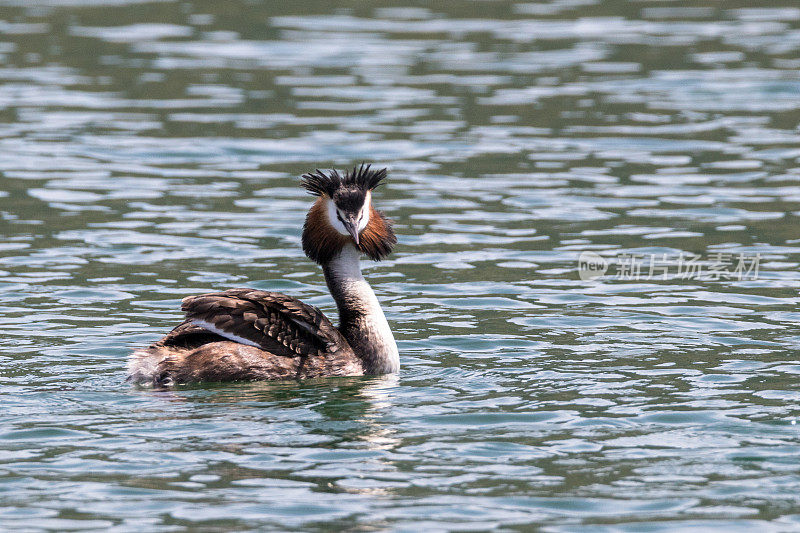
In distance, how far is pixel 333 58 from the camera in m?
25.4

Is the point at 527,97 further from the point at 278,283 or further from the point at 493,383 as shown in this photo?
the point at 493,383

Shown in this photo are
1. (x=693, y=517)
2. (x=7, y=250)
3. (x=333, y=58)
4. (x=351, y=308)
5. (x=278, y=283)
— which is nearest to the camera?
(x=693, y=517)

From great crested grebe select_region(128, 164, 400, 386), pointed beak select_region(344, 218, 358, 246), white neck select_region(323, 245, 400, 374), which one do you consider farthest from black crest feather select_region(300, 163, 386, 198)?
white neck select_region(323, 245, 400, 374)

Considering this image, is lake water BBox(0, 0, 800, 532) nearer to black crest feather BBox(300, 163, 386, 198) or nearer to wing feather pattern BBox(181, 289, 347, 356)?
wing feather pattern BBox(181, 289, 347, 356)

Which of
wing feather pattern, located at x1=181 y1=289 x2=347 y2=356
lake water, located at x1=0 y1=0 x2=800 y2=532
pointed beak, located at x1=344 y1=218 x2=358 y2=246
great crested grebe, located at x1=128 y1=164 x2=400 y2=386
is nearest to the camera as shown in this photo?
lake water, located at x1=0 y1=0 x2=800 y2=532

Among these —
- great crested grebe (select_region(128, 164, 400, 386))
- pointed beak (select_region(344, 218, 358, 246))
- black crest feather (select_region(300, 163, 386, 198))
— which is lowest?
great crested grebe (select_region(128, 164, 400, 386))

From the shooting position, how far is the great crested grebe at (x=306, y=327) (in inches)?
425

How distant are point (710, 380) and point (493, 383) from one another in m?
1.67

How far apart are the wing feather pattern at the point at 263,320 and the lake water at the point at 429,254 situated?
40 cm

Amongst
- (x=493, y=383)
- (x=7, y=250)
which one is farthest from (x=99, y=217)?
(x=493, y=383)

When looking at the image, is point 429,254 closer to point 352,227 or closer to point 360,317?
point 360,317

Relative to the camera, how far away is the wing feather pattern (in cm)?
1093

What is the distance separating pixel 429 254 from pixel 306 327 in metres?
4.80

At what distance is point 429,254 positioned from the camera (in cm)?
1574
